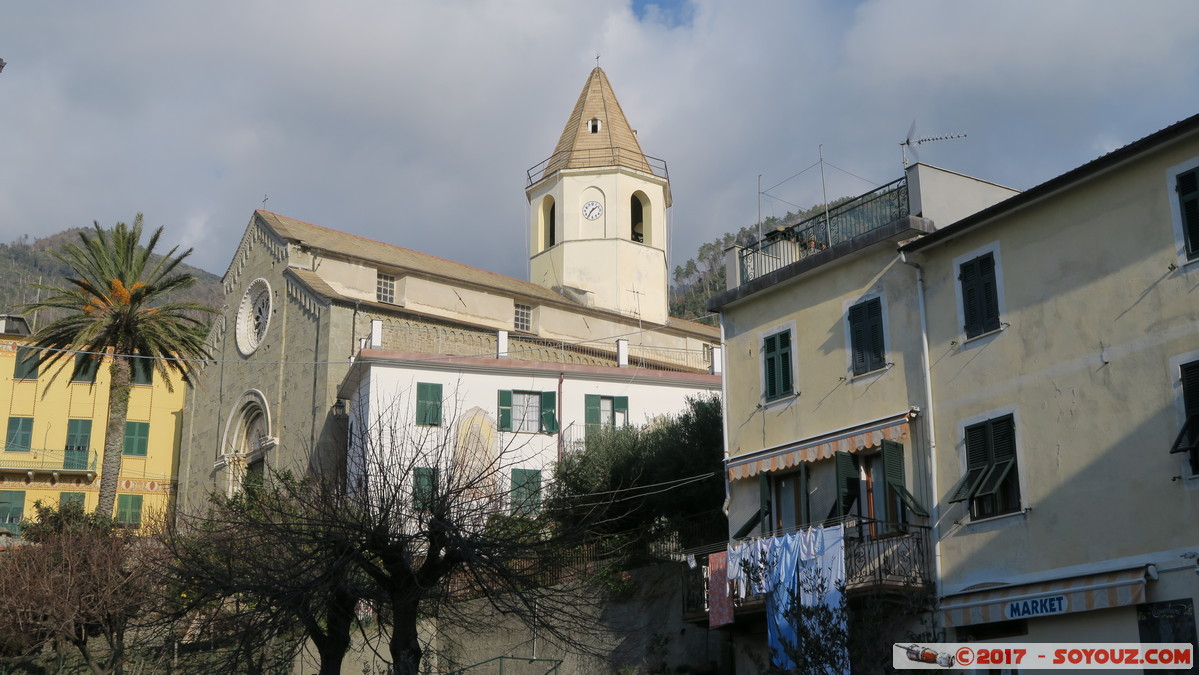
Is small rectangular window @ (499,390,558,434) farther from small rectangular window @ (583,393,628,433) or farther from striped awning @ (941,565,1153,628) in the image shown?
striped awning @ (941,565,1153,628)

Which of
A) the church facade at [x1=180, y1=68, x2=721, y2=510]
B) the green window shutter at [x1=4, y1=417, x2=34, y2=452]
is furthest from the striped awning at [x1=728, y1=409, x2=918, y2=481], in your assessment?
the green window shutter at [x1=4, y1=417, x2=34, y2=452]

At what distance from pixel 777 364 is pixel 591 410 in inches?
588

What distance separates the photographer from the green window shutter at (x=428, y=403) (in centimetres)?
3569

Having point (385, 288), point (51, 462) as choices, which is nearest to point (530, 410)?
point (385, 288)

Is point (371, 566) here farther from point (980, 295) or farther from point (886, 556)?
point (980, 295)

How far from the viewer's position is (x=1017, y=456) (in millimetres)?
18688

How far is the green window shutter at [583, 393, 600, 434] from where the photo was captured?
3750cm

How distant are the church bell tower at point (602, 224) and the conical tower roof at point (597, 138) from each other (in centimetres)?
5

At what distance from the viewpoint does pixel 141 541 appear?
113ft

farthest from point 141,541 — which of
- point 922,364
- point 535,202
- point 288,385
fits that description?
point 535,202

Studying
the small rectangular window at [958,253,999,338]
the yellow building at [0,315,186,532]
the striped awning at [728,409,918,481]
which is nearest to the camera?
the small rectangular window at [958,253,999,338]

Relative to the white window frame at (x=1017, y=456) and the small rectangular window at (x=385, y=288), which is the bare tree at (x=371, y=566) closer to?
the white window frame at (x=1017, y=456)

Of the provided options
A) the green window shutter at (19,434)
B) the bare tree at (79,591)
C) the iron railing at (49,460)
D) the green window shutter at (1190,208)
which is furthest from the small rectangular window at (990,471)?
the green window shutter at (19,434)

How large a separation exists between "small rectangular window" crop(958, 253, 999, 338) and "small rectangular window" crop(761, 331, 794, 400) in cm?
387
